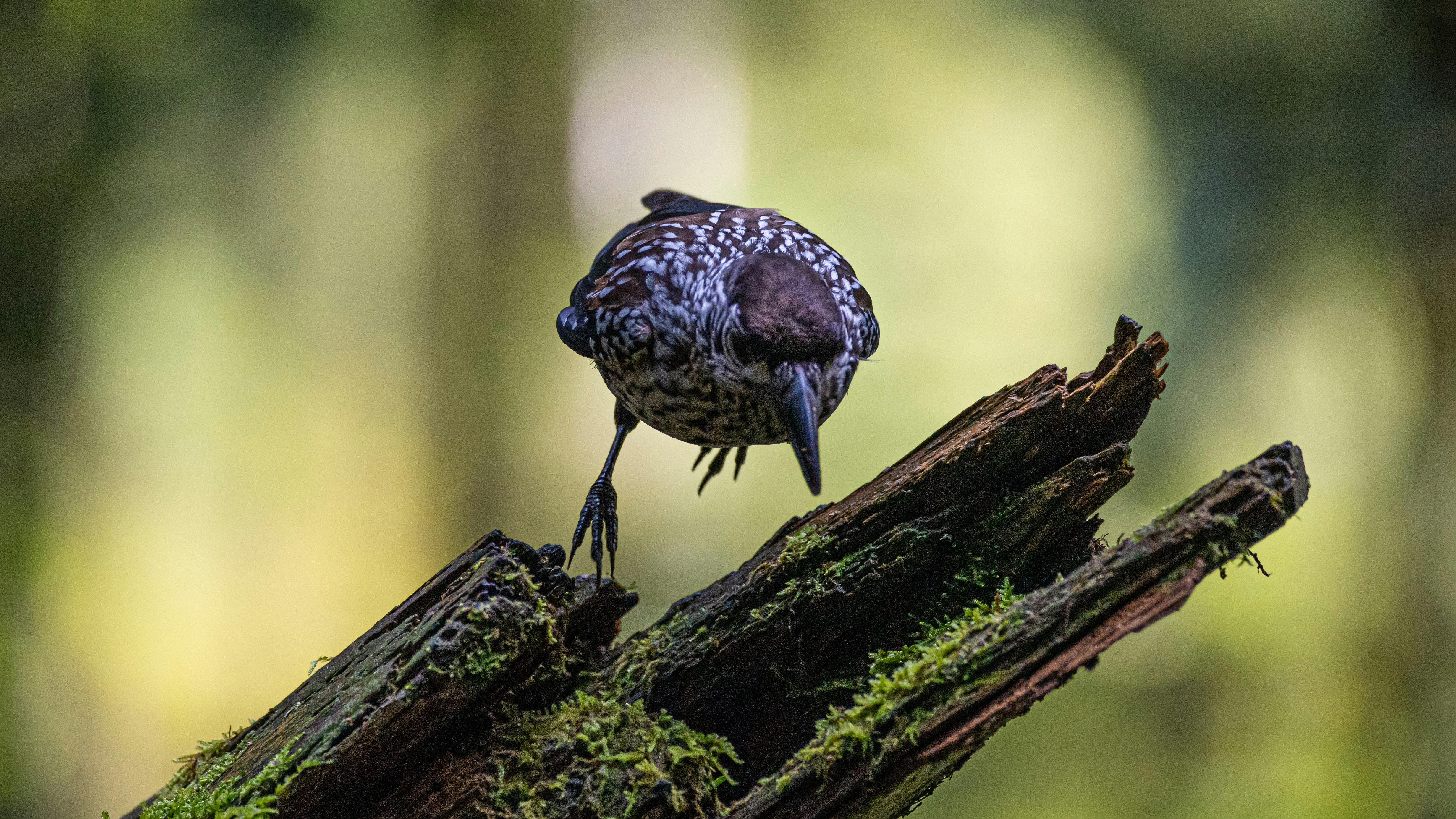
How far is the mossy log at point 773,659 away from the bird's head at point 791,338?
0.87 ft

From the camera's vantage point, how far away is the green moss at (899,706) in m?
1.67

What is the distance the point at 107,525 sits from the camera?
5941 millimetres

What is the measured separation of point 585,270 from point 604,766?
4747 mm

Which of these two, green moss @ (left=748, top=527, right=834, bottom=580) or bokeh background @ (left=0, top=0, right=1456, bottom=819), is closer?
green moss @ (left=748, top=527, right=834, bottom=580)

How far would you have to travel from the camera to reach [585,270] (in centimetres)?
627

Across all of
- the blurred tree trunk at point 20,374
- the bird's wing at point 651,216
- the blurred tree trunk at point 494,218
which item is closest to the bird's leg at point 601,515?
the bird's wing at point 651,216

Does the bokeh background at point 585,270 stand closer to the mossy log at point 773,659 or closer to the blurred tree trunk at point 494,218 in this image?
the blurred tree trunk at point 494,218

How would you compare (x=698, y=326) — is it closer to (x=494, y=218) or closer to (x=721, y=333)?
(x=721, y=333)

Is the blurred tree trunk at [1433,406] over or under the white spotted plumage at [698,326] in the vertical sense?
under

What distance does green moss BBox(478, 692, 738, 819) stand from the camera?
1.88m

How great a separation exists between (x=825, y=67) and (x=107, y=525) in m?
5.81

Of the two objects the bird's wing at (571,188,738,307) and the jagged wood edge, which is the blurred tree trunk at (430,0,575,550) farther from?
the jagged wood edge

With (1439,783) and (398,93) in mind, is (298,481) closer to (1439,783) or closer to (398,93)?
(398,93)

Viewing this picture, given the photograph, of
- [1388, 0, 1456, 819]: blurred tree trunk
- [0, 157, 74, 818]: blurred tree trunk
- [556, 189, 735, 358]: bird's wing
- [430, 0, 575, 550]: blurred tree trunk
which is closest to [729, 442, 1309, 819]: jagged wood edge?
[556, 189, 735, 358]: bird's wing
